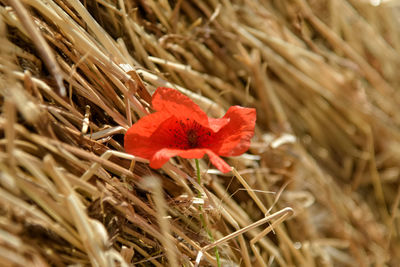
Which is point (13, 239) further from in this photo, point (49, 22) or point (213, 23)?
point (213, 23)

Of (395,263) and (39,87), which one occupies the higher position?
(39,87)

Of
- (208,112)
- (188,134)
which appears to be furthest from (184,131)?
(208,112)

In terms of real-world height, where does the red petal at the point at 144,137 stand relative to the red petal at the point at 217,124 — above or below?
above

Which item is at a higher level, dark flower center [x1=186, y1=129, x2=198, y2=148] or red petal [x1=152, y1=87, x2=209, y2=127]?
red petal [x1=152, y1=87, x2=209, y2=127]

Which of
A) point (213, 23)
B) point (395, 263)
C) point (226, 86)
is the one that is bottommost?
point (395, 263)

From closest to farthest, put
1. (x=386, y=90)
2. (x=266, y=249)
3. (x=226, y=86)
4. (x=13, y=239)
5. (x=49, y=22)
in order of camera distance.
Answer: (x=13, y=239) → (x=49, y=22) → (x=266, y=249) → (x=226, y=86) → (x=386, y=90)

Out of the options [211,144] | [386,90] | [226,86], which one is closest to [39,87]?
[211,144]
